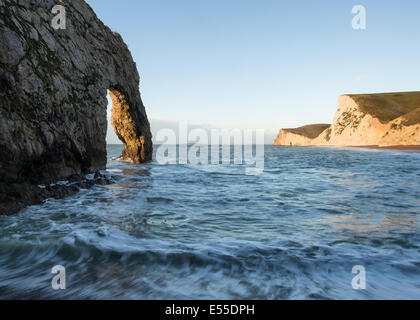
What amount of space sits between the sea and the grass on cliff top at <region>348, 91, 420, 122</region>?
74.9 m

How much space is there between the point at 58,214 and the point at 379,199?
10.9m

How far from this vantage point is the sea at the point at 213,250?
141 inches

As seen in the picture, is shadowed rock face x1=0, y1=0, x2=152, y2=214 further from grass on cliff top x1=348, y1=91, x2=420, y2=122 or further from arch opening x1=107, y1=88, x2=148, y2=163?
grass on cliff top x1=348, y1=91, x2=420, y2=122

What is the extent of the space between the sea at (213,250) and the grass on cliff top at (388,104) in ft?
246

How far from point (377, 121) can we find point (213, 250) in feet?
256

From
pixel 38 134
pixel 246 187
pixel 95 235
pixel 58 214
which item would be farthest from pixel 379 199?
pixel 38 134

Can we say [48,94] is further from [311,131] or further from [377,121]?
[311,131]

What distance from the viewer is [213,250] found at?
4863 mm

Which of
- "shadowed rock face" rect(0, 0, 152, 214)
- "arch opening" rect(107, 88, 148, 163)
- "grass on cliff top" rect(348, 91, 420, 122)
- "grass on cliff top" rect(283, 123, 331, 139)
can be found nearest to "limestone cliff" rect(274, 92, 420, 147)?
"grass on cliff top" rect(348, 91, 420, 122)

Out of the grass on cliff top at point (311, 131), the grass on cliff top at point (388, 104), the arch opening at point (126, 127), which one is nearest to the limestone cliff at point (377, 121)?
the grass on cliff top at point (388, 104)

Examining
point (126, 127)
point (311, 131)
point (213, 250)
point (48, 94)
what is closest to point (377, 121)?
point (126, 127)

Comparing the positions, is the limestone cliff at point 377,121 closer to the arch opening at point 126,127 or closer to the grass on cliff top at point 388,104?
the grass on cliff top at point 388,104

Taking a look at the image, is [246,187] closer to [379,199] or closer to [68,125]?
[379,199]
